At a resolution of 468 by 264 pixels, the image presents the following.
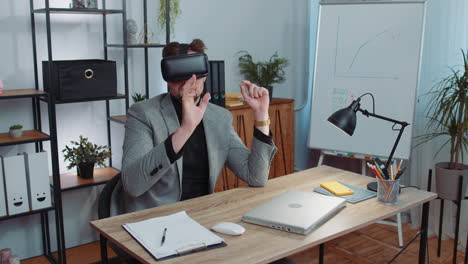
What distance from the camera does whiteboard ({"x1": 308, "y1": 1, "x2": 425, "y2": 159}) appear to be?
3.16 metres

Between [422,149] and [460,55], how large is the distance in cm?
68

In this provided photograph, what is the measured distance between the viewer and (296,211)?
63.8 inches

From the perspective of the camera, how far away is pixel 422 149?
3426 millimetres

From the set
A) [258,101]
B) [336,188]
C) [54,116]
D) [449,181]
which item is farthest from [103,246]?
[449,181]

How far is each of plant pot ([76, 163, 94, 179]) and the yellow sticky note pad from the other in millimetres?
1504

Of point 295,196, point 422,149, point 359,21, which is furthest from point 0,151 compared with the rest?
point 422,149

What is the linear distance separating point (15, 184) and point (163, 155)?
1.31 meters

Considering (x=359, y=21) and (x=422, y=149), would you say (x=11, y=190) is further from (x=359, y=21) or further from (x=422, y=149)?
(x=422, y=149)

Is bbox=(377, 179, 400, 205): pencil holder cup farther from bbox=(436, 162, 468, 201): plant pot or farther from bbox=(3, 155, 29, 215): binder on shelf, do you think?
bbox=(3, 155, 29, 215): binder on shelf

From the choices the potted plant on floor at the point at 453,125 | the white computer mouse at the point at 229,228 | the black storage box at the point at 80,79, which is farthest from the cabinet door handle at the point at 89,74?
the potted plant on floor at the point at 453,125

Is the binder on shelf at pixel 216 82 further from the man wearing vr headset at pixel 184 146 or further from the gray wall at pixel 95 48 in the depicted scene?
the man wearing vr headset at pixel 184 146

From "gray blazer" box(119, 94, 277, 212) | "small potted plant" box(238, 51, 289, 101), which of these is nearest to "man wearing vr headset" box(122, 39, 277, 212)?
"gray blazer" box(119, 94, 277, 212)

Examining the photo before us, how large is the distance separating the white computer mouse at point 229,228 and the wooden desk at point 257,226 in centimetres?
2

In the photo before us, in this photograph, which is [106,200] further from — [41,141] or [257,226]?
[41,141]
